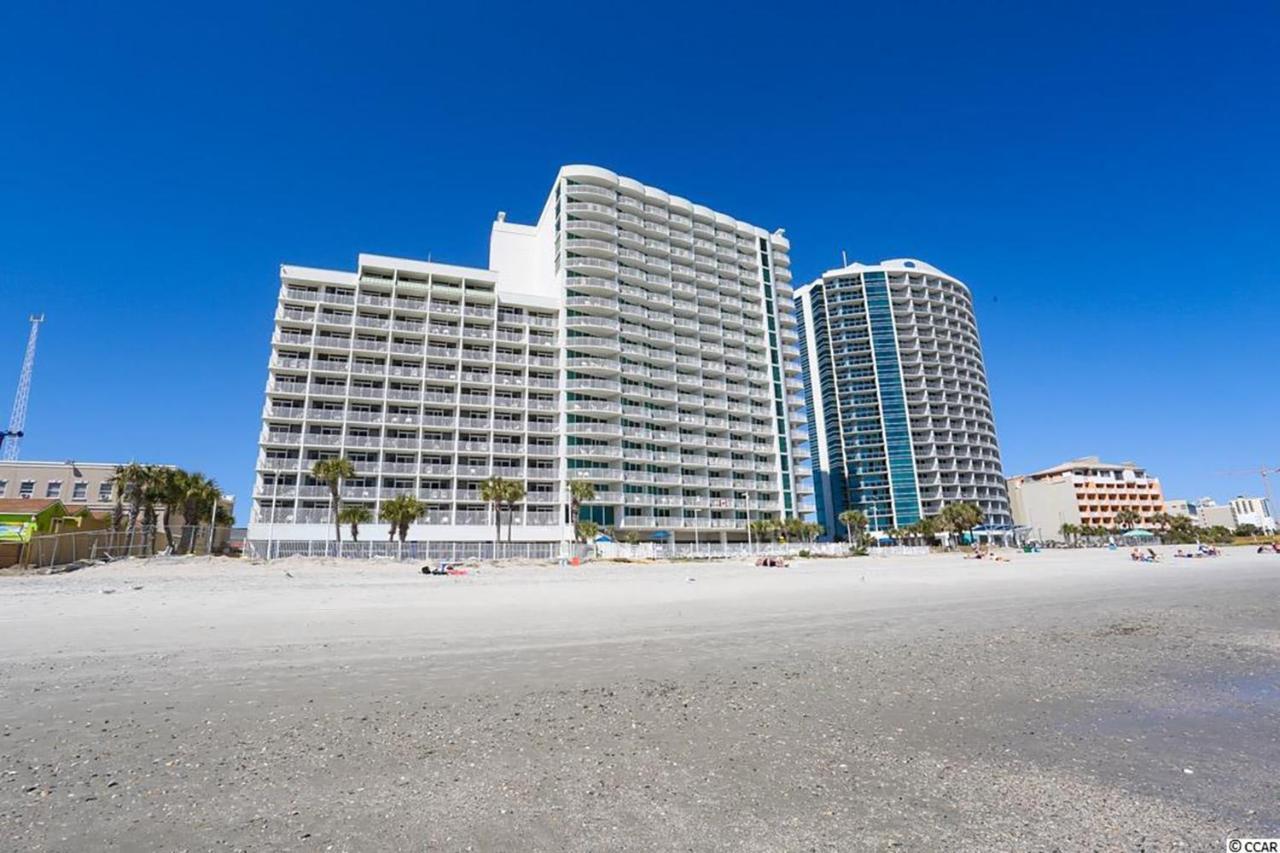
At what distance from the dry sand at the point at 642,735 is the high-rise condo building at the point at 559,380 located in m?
58.2

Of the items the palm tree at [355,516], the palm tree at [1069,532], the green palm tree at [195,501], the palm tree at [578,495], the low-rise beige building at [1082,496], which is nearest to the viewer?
the green palm tree at [195,501]

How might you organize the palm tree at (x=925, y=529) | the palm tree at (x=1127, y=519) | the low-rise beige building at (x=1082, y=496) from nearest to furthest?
the palm tree at (x=925, y=529) < the palm tree at (x=1127, y=519) < the low-rise beige building at (x=1082, y=496)

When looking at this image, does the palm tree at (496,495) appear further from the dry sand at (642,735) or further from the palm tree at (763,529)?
the dry sand at (642,735)

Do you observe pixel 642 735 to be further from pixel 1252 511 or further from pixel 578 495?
pixel 1252 511

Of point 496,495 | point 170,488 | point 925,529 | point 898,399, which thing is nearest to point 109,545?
point 170,488

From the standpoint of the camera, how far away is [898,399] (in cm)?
13762

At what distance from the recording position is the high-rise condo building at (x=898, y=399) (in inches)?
5271

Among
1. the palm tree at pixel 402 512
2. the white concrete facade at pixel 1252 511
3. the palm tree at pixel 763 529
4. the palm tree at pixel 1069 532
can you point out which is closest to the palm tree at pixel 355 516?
the palm tree at pixel 402 512

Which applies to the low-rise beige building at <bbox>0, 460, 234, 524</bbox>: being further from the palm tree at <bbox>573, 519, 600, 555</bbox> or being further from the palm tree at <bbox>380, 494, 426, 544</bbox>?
the palm tree at <bbox>573, 519, 600, 555</bbox>

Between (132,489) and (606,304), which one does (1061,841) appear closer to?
(132,489)

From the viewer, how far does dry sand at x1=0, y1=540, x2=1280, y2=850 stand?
14.5 ft

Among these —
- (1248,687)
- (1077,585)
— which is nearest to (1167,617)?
(1248,687)

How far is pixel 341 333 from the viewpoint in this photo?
75.9 meters

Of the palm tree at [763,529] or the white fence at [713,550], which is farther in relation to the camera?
the palm tree at [763,529]
